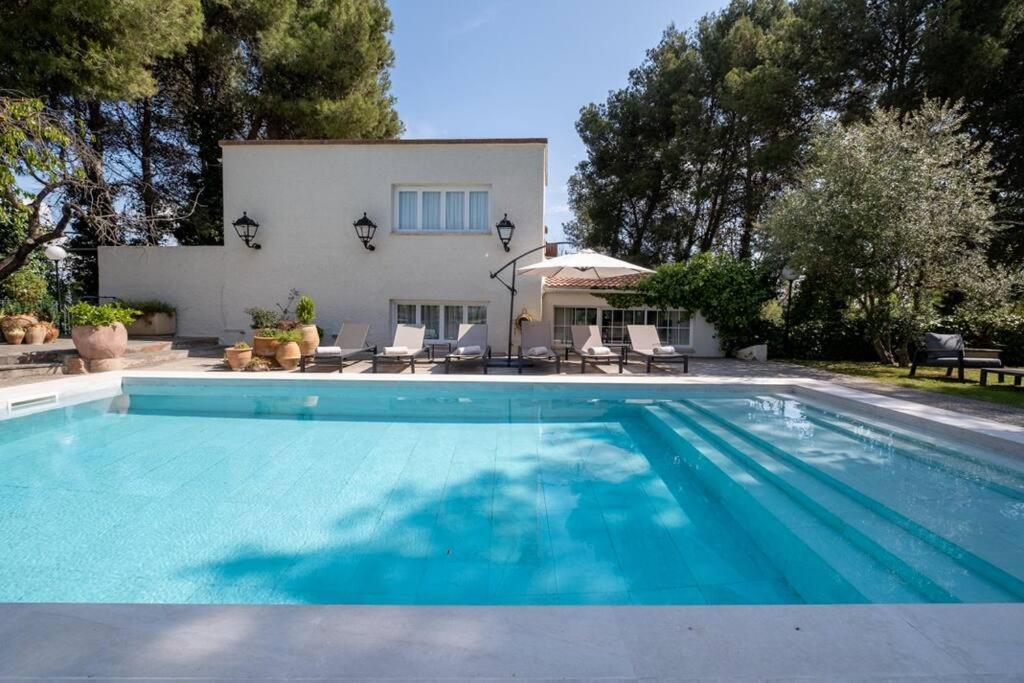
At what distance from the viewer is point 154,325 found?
13664 mm

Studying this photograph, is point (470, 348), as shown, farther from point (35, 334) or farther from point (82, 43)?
point (82, 43)

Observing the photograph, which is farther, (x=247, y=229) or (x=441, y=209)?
(x=441, y=209)

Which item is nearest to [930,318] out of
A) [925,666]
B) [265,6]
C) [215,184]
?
[925,666]

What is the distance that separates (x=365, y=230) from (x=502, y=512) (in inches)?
433

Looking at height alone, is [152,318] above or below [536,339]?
above

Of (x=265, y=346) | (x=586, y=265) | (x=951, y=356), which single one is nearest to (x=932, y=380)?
(x=951, y=356)

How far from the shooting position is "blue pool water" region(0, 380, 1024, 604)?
3107mm

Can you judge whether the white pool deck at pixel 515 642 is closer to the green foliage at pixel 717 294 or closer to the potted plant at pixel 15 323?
the green foliage at pixel 717 294

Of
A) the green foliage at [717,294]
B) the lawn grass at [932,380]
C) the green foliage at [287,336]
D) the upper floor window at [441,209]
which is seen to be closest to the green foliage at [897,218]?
the lawn grass at [932,380]

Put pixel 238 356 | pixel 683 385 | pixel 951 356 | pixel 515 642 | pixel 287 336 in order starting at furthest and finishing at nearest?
1. pixel 951 356
2. pixel 287 336
3. pixel 238 356
4. pixel 683 385
5. pixel 515 642

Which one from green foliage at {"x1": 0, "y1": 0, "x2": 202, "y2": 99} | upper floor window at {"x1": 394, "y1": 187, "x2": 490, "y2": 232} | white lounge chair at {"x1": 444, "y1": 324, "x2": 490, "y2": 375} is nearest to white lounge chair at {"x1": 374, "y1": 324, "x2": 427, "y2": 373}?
white lounge chair at {"x1": 444, "y1": 324, "x2": 490, "y2": 375}

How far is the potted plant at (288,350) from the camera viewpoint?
1043 centimetres

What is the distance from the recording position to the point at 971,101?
1445 cm

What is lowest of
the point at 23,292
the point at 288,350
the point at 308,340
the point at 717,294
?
the point at 288,350
